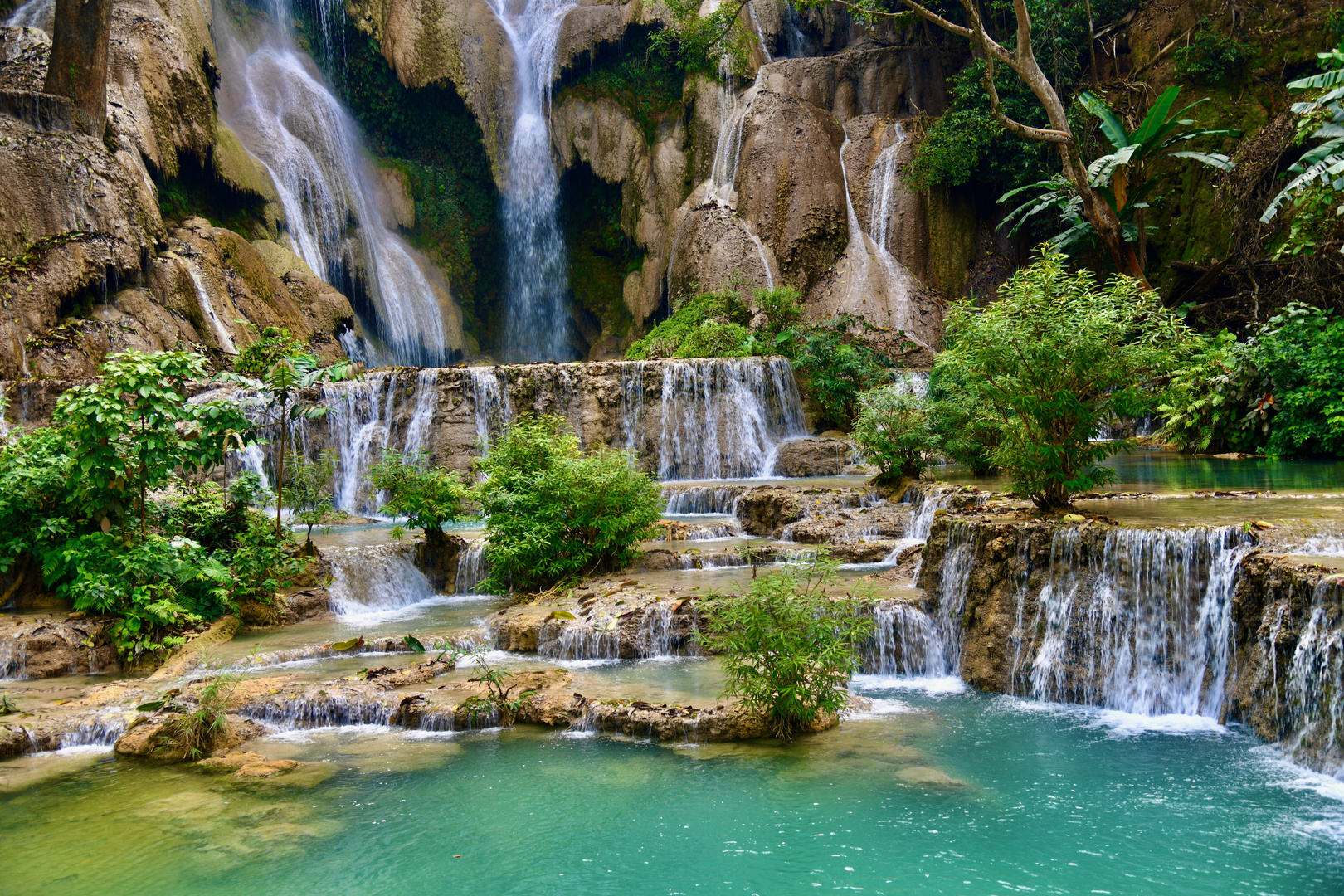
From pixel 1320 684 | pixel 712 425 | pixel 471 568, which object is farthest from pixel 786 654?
pixel 712 425

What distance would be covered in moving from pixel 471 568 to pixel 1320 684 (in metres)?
8.98

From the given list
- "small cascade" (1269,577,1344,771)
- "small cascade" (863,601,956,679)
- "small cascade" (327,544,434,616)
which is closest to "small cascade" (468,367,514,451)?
"small cascade" (327,544,434,616)

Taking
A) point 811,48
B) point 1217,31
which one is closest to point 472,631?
point 1217,31

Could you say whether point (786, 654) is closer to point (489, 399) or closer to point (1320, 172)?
point (1320, 172)

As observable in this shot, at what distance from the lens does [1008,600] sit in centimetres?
752

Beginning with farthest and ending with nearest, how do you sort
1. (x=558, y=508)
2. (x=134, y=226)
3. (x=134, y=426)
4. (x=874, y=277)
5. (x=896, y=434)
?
(x=874, y=277)
(x=134, y=226)
(x=896, y=434)
(x=558, y=508)
(x=134, y=426)

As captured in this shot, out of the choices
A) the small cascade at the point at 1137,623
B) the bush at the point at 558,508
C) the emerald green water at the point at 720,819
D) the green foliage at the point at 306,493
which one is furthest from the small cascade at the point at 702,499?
the emerald green water at the point at 720,819

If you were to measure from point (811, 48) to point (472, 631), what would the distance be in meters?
24.9

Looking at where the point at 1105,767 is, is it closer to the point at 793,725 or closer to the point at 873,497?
the point at 793,725

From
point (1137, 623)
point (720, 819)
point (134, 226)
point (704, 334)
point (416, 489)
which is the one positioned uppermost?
point (134, 226)

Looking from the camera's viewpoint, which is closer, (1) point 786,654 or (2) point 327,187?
(1) point 786,654

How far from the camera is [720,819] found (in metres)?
5.07

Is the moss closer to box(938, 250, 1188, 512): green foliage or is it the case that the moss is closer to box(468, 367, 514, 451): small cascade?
box(468, 367, 514, 451): small cascade

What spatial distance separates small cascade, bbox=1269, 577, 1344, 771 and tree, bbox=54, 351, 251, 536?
31.1 ft
